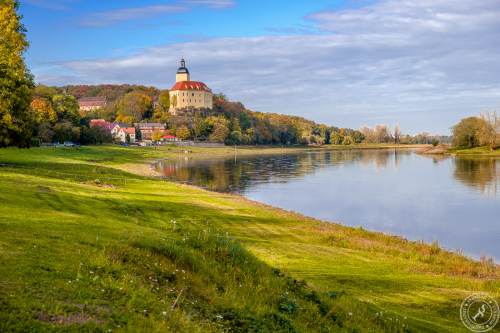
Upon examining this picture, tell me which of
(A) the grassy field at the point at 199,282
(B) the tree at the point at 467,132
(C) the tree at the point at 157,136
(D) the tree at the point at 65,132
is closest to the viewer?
(A) the grassy field at the point at 199,282

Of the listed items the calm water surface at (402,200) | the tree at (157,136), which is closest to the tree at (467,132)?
the calm water surface at (402,200)

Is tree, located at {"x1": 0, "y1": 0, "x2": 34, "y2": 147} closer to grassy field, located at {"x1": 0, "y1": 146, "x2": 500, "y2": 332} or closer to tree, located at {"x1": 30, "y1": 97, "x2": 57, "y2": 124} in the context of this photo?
grassy field, located at {"x1": 0, "y1": 146, "x2": 500, "y2": 332}

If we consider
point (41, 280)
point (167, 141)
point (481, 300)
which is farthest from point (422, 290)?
point (167, 141)

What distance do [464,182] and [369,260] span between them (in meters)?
50.4

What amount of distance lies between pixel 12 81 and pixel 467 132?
14699cm

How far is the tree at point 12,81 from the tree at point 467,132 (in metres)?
141

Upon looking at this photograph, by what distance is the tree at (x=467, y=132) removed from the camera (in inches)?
6127

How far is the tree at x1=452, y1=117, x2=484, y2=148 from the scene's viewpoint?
6127 inches

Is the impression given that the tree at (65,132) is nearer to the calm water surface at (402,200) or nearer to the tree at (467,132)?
the calm water surface at (402,200)

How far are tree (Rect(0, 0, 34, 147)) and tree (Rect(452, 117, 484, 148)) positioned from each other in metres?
141

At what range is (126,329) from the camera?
8.26 metres

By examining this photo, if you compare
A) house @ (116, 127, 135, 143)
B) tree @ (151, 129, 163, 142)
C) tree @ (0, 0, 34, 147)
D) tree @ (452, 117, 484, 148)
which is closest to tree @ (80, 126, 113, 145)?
house @ (116, 127, 135, 143)

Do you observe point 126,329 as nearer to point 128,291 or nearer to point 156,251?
point 128,291

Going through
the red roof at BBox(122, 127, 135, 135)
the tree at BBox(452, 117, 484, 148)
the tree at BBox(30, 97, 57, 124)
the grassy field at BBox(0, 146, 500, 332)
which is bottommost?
the grassy field at BBox(0, 146, 500, 332)
